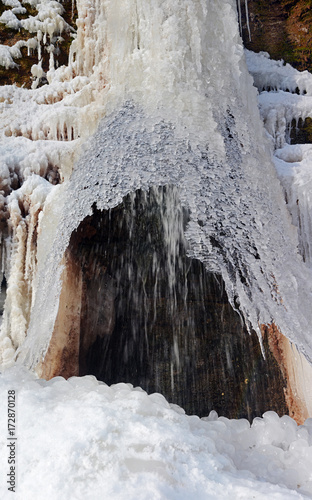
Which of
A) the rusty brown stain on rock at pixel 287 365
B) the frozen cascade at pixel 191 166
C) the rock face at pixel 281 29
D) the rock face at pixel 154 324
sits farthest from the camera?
the rock face at pixel 281 29

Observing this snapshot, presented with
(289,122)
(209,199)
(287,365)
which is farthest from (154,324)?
(289,122)

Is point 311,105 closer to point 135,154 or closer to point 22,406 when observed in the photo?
point 135,154

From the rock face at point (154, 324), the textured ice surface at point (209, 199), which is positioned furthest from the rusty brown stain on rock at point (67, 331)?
the textured ice surface at point (209, 199)

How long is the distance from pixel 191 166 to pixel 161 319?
1959 mm

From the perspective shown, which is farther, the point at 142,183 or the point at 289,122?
the point at 289,122

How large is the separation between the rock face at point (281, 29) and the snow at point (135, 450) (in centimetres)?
422

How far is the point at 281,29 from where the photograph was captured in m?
4.89

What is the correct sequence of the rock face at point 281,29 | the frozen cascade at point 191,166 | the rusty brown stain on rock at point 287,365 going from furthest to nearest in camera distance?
the rock face at point 281,29 → the rusty brown stain on rock at point 287,365 → the frozen cascade at point 191,166

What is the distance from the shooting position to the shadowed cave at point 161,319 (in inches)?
164

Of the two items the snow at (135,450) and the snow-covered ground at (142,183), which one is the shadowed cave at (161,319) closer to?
the snow-covered ground at (142,183)

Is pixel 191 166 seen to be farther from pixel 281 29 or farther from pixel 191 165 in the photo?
pixel 281 29

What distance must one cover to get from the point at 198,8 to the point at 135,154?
4.56 feet

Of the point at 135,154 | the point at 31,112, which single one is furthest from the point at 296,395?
the point at 31,112

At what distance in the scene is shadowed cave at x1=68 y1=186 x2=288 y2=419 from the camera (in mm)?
4160
